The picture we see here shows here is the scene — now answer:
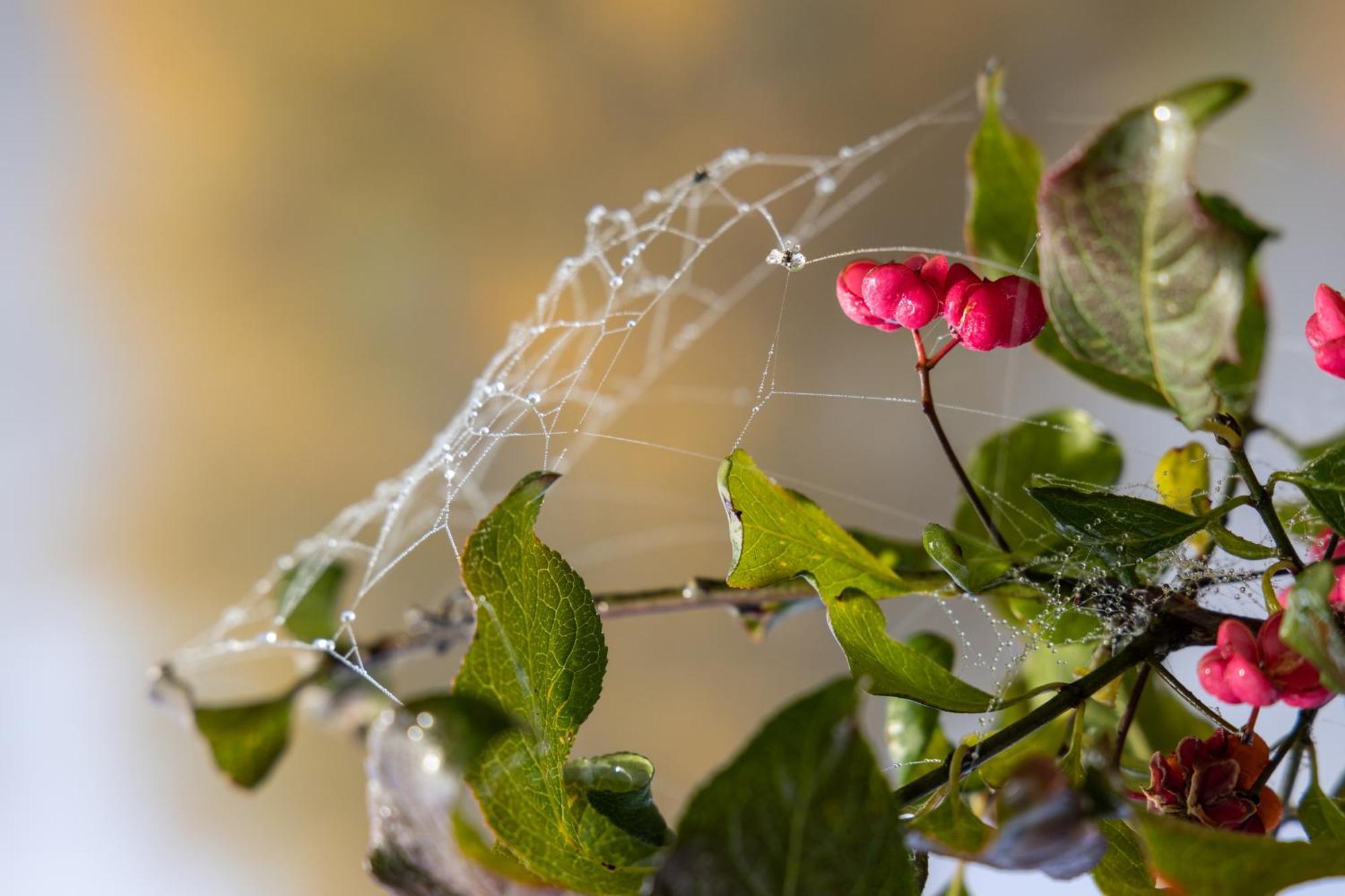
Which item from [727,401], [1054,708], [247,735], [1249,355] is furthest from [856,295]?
[727,401]

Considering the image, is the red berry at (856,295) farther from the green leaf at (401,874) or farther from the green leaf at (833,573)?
the green leaf at (401,874)

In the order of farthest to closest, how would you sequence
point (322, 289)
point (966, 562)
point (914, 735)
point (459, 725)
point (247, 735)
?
point (322, 289) → point (247, 735) → point (914, 735) → point (966, 562) → point (459, 725)

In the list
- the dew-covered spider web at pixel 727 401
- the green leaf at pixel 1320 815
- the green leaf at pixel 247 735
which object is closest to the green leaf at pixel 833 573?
the green leaf at pixel 1320 815

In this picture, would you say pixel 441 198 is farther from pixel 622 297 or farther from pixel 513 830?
pixel 513 830

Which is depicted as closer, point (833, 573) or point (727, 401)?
point (833, 573)

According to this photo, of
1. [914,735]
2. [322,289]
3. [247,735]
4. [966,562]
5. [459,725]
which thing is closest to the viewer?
[459,725]

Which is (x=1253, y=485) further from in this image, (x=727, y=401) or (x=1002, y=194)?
(x=727, y=401)
